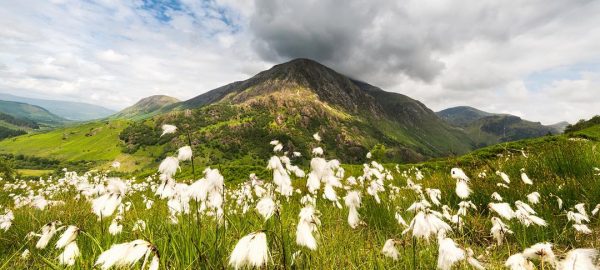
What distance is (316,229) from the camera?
12.4 ft

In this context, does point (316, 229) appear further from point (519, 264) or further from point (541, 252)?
point (541, 252)

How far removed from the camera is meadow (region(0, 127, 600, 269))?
2717 millimetres

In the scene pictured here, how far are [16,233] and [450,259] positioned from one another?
7463 mm

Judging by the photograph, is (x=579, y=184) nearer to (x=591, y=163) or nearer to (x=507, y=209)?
(x=591, y=163)

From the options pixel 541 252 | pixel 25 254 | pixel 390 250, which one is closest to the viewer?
pixel 541 252

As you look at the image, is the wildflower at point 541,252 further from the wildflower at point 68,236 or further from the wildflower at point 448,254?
the wildflower at point 68,236

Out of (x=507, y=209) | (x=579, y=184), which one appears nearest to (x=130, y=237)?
(x=507, y=209)

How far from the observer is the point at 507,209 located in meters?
3.84

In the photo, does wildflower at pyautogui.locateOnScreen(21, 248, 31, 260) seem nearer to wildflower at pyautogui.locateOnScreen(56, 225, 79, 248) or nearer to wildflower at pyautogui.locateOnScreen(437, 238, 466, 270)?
wildflower at pyautogui.locateOnScreen(56, 225, 79, 248)

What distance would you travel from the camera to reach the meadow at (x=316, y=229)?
2.72 m

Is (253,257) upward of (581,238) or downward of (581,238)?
upward

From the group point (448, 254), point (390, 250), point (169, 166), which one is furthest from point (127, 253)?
point (448, 254)

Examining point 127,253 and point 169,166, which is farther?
point 169,166

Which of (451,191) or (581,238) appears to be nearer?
(581,238)
